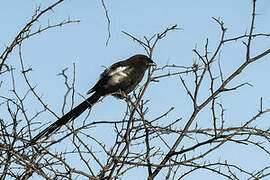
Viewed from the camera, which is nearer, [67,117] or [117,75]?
[67,117]

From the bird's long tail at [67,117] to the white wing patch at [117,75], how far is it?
260 mm

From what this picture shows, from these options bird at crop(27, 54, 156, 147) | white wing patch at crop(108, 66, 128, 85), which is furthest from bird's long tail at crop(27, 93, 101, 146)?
white wing patch at crop(108, 66, 128, 85)

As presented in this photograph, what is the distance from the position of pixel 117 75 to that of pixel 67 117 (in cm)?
160

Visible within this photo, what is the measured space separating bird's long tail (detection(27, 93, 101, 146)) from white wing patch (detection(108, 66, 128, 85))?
0.85 feet

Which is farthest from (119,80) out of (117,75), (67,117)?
(67,117)

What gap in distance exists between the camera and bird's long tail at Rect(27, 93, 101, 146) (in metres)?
2.25

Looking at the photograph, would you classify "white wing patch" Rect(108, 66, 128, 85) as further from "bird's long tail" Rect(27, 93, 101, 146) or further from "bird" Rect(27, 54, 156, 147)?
"bird's long tail" Rect(27, 93, 101, 146)

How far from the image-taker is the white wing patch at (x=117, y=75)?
158 inches

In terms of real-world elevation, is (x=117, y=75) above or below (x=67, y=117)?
above

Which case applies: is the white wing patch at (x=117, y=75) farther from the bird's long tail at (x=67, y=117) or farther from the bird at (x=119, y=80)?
the bird's long tail at (x=67, y=117)

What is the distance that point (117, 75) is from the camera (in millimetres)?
4043

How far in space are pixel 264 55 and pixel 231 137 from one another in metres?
0.58

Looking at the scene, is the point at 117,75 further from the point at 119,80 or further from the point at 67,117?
the point at 67,117

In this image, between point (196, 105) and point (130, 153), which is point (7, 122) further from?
point (196, 105)
